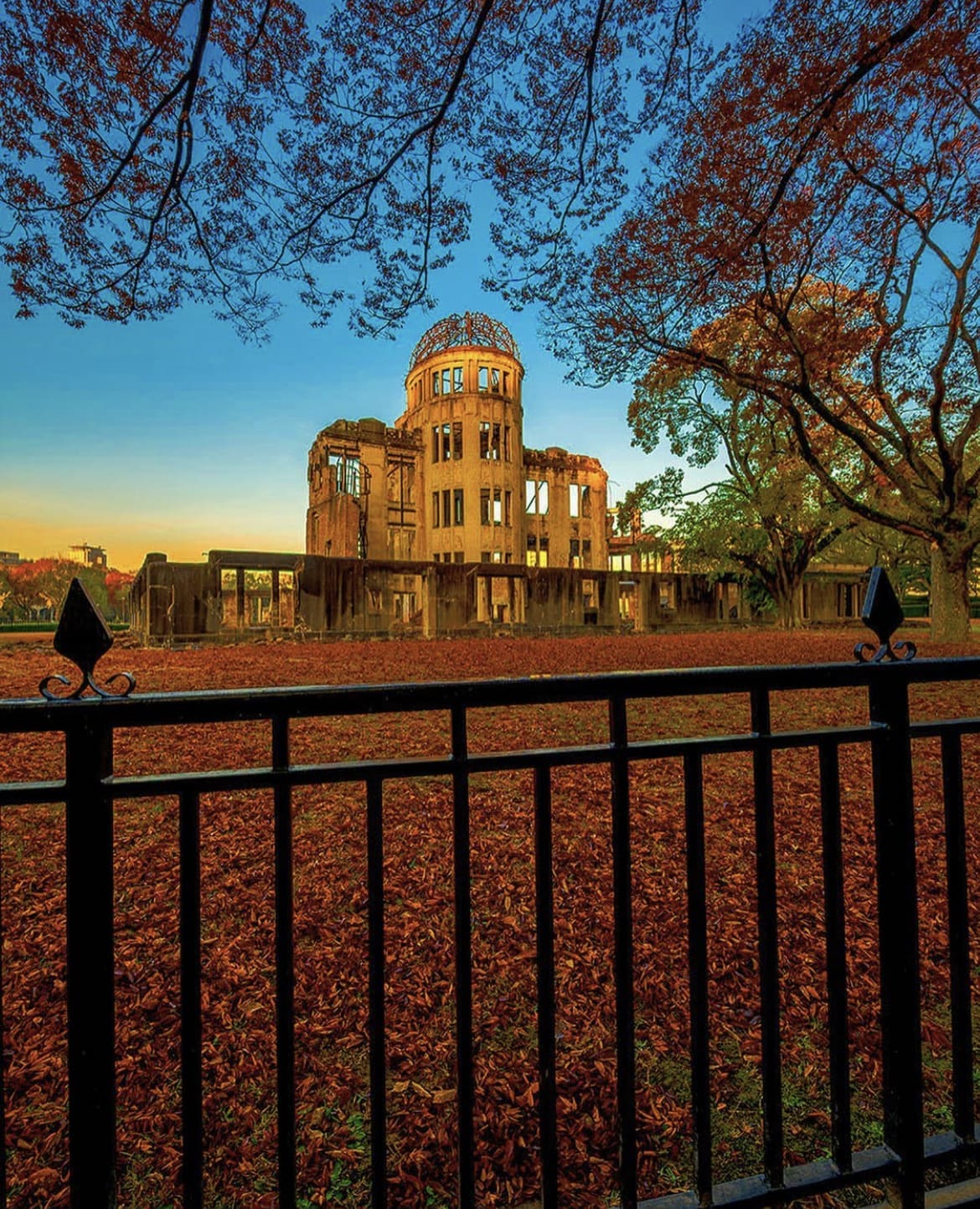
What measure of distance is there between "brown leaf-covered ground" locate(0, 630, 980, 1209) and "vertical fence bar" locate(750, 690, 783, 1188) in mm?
388

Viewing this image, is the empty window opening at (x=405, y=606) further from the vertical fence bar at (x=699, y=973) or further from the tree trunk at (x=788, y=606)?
the vertical fence bar at (x=699, y=973)

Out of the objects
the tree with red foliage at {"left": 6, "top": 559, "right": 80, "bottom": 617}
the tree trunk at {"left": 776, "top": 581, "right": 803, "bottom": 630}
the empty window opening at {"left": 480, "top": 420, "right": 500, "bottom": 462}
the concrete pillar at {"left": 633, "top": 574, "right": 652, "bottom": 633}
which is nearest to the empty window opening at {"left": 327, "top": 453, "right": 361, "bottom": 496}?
the empty window opening at {"left": 480, "top": 420, "right": 500, "bottom": 462}

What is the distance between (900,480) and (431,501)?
24135 millimetres

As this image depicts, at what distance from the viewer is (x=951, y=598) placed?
52.3 feet

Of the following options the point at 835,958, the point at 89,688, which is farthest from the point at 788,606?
the point at 89,688

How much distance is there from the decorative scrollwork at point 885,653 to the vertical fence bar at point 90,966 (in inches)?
78.2

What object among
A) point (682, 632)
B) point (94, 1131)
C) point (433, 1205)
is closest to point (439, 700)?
point (94, 1131)

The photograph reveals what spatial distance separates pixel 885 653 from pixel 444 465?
3339cm

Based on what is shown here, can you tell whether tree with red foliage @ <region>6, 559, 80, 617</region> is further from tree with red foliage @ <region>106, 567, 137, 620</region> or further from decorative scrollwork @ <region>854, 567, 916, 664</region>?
decorative scrollwork @ <region>854, 567, 916, 664</region>

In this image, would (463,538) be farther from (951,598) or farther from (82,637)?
(82,637)

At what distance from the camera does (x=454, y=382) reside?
34438mm

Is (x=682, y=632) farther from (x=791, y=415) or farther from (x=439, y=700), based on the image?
(x=439, y=700)

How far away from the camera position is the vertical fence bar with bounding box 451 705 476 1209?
1438mm

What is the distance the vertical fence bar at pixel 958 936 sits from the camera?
1.67 meters
